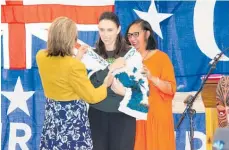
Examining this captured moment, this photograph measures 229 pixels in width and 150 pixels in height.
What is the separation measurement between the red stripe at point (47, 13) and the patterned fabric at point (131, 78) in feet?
3.75

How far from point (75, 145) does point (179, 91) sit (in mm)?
1698

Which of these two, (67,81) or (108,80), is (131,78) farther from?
(67,81)

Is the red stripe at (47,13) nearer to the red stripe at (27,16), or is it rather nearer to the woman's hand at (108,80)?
the red stripe at (27,16)

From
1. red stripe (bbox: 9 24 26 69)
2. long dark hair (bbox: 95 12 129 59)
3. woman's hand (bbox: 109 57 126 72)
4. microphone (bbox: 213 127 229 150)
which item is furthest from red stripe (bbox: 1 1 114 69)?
microphone (bbox: 213 127 229 150)

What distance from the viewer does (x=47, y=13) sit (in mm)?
4961

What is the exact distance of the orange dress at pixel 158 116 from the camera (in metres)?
4.31

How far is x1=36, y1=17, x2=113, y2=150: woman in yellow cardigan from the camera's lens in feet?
11.2

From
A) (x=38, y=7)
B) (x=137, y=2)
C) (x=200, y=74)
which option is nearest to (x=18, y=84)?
(x=38, y=7)

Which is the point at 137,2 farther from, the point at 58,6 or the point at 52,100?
the point at 52,100

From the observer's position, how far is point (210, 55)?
4918 mm

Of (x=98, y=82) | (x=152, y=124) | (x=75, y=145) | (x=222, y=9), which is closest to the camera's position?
(x=75, y=145)

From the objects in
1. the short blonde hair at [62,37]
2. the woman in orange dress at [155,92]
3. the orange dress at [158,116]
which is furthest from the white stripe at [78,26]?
the short blonde hair at [62,37]

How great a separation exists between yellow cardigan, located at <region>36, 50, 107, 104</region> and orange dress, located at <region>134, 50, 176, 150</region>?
34.3 inches

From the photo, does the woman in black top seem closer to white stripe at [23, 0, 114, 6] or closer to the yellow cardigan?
the yellow cardigan
